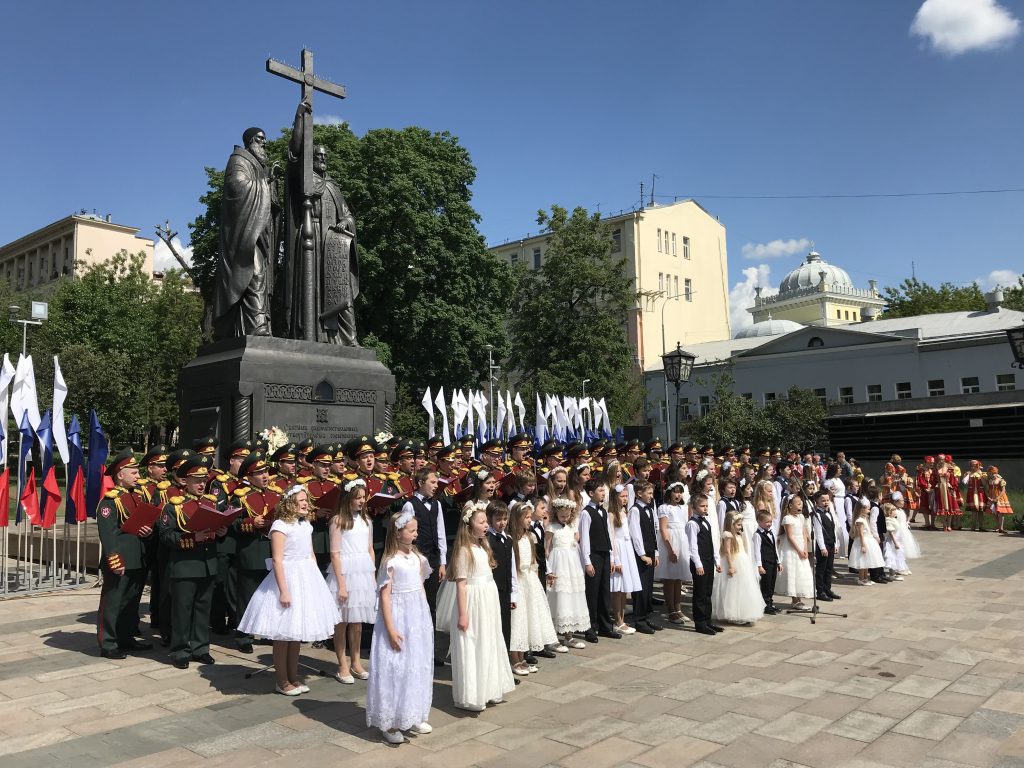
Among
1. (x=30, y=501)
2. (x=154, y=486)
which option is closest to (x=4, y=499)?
(x=30, y=501)

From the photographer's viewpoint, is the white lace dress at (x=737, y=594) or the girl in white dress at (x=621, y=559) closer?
the girl in white dress at (x=621, y=559)

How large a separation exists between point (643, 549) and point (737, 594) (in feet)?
4.16

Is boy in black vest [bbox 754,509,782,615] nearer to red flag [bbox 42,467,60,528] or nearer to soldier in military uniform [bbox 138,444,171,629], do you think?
soldier in military uniform [bbox 138,444,171,629]

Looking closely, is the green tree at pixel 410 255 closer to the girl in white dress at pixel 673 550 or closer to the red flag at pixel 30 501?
the red flag at pixel 30 501

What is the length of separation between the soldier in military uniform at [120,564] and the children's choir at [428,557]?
0.06 feet

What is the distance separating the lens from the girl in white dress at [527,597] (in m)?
7.02

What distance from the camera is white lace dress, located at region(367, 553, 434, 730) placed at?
17.4ft

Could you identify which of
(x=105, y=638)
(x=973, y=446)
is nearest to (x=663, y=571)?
(x=105, y=638)

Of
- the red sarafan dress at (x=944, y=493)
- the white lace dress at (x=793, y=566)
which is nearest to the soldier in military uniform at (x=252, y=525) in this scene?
the white lace dress at (x=793, y=566)

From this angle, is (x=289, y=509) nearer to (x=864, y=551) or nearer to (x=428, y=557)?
(x=428, y=557)

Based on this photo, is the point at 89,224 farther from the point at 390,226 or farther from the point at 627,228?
the point at 390,226

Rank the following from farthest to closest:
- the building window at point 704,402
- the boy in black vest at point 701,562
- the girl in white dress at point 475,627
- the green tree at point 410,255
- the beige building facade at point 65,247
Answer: the beige building facade at point 65,247, the building window at point 704,402, the green tree at point 410,255, the boy in black vest at point 701,562, the girl in white dress at point 475,627

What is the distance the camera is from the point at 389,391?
1268cm

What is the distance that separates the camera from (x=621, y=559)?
8641mm
